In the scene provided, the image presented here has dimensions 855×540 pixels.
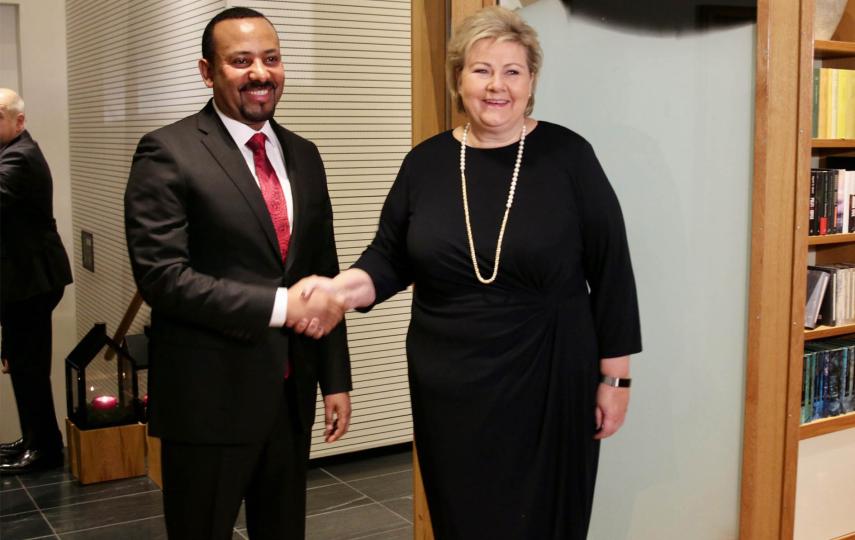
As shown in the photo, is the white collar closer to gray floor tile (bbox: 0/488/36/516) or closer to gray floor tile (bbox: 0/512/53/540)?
gray floor tile (bbox: 0/512/53/540)

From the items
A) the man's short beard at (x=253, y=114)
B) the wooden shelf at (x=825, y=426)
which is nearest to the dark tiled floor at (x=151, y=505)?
the wooden shelf at (x=825, y=426)

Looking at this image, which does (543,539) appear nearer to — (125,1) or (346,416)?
(346,416)

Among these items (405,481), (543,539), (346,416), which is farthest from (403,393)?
(543,539)

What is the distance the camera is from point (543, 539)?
7.27 ft

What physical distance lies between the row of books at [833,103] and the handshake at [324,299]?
4.56ft

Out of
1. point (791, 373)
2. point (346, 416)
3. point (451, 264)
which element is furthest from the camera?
point (346, 416)

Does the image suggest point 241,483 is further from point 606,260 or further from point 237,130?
point 606,260

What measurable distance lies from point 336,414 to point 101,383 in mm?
2256

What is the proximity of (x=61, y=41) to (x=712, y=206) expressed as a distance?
3.23 m

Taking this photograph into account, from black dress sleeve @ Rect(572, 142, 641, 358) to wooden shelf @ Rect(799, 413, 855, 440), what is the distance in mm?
865

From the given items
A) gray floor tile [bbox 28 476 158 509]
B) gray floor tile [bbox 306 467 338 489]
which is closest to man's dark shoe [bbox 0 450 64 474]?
gray floor tile [bbox 28 476 158 509]

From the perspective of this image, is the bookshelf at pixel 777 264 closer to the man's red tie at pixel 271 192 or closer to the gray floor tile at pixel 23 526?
the man's red tie at pixel 271 192

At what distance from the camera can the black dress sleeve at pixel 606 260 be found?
6.89ft

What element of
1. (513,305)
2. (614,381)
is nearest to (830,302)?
(614,381)
